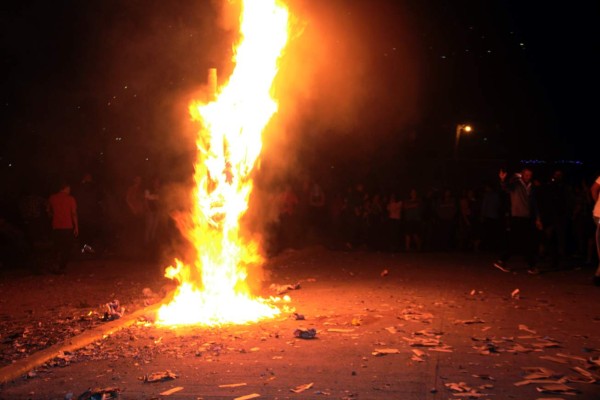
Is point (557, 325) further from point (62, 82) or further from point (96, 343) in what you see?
point (62, 82)

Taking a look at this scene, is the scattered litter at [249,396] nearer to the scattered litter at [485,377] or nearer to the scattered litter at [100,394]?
the scattered litter at [100,394]

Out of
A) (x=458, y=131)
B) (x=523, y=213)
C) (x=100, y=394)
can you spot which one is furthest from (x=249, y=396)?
(x=458, y=131)

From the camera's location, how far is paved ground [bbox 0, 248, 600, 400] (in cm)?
560

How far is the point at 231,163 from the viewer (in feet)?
32.0

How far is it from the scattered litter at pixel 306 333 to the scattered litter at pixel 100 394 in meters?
2.40

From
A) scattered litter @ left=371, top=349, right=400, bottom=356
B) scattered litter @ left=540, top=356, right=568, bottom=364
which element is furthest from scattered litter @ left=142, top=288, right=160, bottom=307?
scattered litter @ left=540, top=356, right=568, bottom=364

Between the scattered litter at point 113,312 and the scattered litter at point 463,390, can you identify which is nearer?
the scattered litter at point 463,390

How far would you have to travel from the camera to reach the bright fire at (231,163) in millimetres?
9445

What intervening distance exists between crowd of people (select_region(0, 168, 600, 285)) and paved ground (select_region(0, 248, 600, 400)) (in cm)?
166

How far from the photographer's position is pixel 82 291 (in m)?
11.3

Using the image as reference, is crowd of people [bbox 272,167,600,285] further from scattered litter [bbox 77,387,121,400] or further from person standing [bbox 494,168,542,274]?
scattered litter [bbox 77,387,121,400]

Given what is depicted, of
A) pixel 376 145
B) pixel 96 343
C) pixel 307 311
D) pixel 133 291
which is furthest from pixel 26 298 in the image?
pixel 376 145

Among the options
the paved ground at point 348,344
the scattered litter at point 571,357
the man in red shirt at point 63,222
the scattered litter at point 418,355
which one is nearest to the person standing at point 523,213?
the paved ground at point 348,344

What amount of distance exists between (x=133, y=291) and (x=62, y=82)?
9.57 metres
